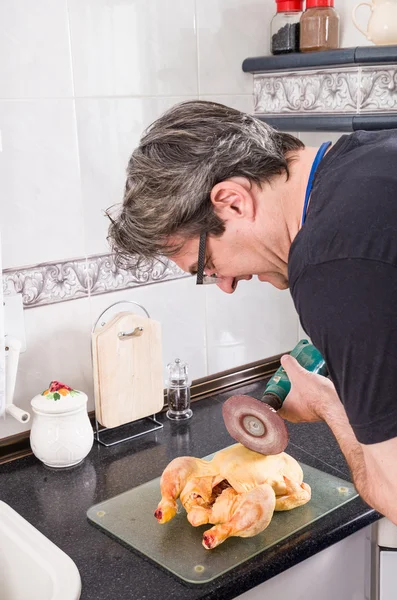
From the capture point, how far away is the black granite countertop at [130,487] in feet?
3.81

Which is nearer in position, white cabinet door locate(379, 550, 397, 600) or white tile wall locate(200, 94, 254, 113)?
white cabinet door locate(379, 550, 397, 600)

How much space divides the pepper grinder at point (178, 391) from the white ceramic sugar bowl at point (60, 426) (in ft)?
0.91

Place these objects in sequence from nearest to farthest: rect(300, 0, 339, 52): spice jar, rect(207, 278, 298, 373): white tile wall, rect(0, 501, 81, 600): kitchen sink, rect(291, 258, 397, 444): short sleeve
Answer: rect(291, 258, 397, 444): short sleeve < rect(0, 501, 81, 600): kitchen sink < rect(300, 0, 339, 52): spice jar < rect(207, 278, 298, 373): white tile wall

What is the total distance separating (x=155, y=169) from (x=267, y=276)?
0.24m

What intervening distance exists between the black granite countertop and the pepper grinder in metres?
0.03

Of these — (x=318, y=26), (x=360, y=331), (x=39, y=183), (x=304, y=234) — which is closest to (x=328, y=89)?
(x=318, y=26)

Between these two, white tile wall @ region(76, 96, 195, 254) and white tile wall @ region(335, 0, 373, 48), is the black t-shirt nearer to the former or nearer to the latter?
white tile wall @ region(76, 96, 195, 254)

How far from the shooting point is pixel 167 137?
1.07m

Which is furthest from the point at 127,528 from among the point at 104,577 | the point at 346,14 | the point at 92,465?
the point at 346,14

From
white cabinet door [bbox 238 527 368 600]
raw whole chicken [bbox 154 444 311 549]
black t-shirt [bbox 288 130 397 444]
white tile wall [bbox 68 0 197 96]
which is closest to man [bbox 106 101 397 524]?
black t-shirt [bbox 288 130 397 444]

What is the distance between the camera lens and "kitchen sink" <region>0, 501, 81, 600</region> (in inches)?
45.6

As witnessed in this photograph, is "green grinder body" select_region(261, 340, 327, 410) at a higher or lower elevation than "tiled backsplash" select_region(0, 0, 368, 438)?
lower

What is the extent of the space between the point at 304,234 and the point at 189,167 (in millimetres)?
219

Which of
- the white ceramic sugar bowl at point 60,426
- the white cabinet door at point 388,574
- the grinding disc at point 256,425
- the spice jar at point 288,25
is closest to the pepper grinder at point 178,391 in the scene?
the white ceramic sugar bowl at point 60,426
